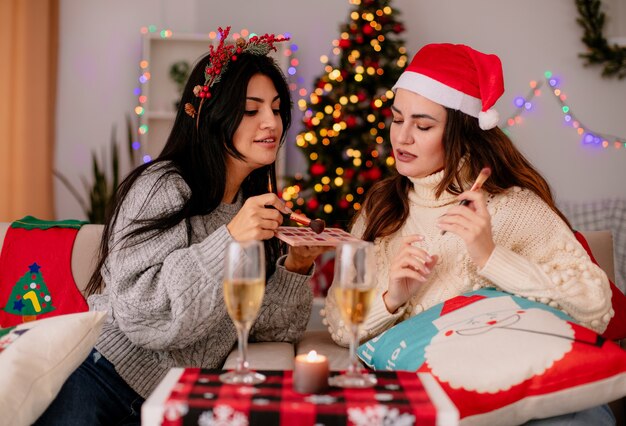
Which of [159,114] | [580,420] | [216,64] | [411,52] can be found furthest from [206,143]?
[411,52]

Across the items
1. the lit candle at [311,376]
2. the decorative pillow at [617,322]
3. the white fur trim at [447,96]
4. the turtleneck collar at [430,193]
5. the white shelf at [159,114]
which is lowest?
the decorative pillow at [617,322]

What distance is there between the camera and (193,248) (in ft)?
5.72

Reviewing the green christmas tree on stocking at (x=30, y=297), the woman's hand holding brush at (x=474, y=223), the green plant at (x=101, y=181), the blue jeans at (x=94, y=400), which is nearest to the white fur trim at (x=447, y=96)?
the woman's hand holding brush at (x=474, y=223)

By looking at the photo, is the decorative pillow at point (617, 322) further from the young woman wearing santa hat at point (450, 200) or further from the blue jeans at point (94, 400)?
the blue jeans at point (94, 400)

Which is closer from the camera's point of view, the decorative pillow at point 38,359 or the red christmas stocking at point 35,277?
the decorative pillow at point 38,359

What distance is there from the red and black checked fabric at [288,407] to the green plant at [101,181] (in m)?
3.23

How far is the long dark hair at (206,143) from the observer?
200cm

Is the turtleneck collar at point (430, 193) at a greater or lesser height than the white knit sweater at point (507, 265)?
greater

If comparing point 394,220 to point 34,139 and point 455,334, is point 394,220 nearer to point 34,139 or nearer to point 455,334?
point 455,334

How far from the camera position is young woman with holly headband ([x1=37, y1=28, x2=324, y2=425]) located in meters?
1.73

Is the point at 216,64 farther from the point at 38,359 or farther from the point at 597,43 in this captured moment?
the point at 597,43

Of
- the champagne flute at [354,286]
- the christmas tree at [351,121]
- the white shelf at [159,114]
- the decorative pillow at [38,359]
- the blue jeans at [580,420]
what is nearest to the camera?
the champagne flute at [354,286]

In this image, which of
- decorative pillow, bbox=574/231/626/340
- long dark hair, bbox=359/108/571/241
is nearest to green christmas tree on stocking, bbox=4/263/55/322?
long dark hair, bbox=359/108/571/241

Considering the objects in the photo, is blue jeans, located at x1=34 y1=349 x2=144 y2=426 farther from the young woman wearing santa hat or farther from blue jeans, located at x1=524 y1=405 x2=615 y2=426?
blue jeans, located at x1=524 y1=405 x2=615 y2=426
